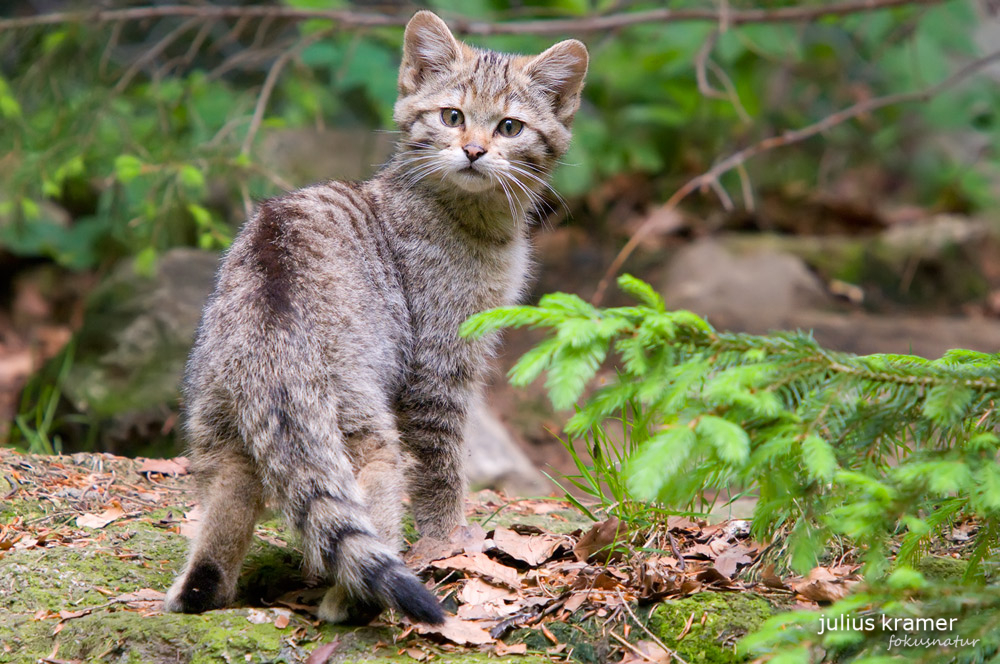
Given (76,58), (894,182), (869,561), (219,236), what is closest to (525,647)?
(869,561)

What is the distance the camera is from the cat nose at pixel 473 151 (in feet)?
12.4

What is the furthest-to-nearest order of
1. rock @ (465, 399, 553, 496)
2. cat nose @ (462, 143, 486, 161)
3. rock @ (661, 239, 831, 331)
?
rock @ (661, 239, 831, 331)
rock @ (465, 399, 553, 496)
cat nose @ (462, 143, 486, 161)

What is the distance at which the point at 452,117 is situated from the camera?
4.04 metres

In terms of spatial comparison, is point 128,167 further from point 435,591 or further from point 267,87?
point 435,591

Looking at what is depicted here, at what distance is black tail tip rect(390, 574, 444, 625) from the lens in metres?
2.60

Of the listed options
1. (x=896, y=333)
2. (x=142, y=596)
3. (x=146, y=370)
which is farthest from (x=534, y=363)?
(x=896, y=333)

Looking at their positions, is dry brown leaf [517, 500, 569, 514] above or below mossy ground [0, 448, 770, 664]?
below

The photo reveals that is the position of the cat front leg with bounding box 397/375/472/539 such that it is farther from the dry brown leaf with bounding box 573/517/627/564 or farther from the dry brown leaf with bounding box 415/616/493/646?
the dry brown leaf with bounding box 415/616/493/646

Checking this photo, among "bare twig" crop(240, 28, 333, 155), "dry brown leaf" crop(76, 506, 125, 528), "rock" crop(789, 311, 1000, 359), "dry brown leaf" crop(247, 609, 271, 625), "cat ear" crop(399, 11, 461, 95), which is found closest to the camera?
"dry brown leaf" crop(247, 609, 271, 625)

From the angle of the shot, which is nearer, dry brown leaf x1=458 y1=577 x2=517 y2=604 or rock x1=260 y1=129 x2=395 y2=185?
dry brown leaf x1=458 y1=577 x2=517 y2=604

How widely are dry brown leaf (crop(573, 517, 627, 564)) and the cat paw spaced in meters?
1.33

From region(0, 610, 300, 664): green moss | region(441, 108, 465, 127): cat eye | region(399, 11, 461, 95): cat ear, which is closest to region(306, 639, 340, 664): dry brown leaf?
region(0, 610, 300, 664): green moss

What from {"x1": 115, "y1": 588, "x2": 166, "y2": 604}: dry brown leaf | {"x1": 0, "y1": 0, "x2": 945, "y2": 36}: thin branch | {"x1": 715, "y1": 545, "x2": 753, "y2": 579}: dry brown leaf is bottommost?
{"x1": 115, "y1": 588, "x2": 166, "y2": 604}: dry brown leaf

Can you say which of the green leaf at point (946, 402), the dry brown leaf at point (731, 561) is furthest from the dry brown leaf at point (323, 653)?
the green leaf at point (946, 402)
